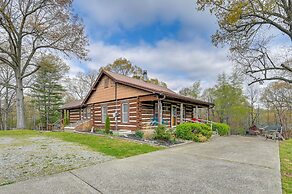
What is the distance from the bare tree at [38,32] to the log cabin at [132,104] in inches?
166

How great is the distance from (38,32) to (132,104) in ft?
33.2

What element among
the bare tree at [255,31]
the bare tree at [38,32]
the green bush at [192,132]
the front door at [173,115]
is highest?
the bare tree at [38,32]

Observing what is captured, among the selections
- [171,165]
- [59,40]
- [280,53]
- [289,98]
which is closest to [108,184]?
[171,165]

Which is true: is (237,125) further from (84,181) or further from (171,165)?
(84,181)

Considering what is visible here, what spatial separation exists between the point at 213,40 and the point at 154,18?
568 centimetres

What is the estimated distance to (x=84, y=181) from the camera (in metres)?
4.12

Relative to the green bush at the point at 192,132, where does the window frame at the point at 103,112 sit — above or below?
above

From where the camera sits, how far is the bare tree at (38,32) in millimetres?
14680

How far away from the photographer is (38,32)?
15211mm

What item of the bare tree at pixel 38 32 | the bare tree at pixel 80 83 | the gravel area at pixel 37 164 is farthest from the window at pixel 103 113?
the bare tree at pixel 80 83

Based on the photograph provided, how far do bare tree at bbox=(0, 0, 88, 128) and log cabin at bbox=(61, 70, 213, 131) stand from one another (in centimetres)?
422

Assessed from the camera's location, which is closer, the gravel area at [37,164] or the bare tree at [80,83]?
→ the gravel area at [37,164]

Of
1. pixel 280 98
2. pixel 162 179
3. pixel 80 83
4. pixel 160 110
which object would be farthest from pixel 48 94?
pixel 280 98

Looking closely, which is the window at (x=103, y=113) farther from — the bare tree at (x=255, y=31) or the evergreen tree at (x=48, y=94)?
the evergreen tree at (x=48, y=94)
